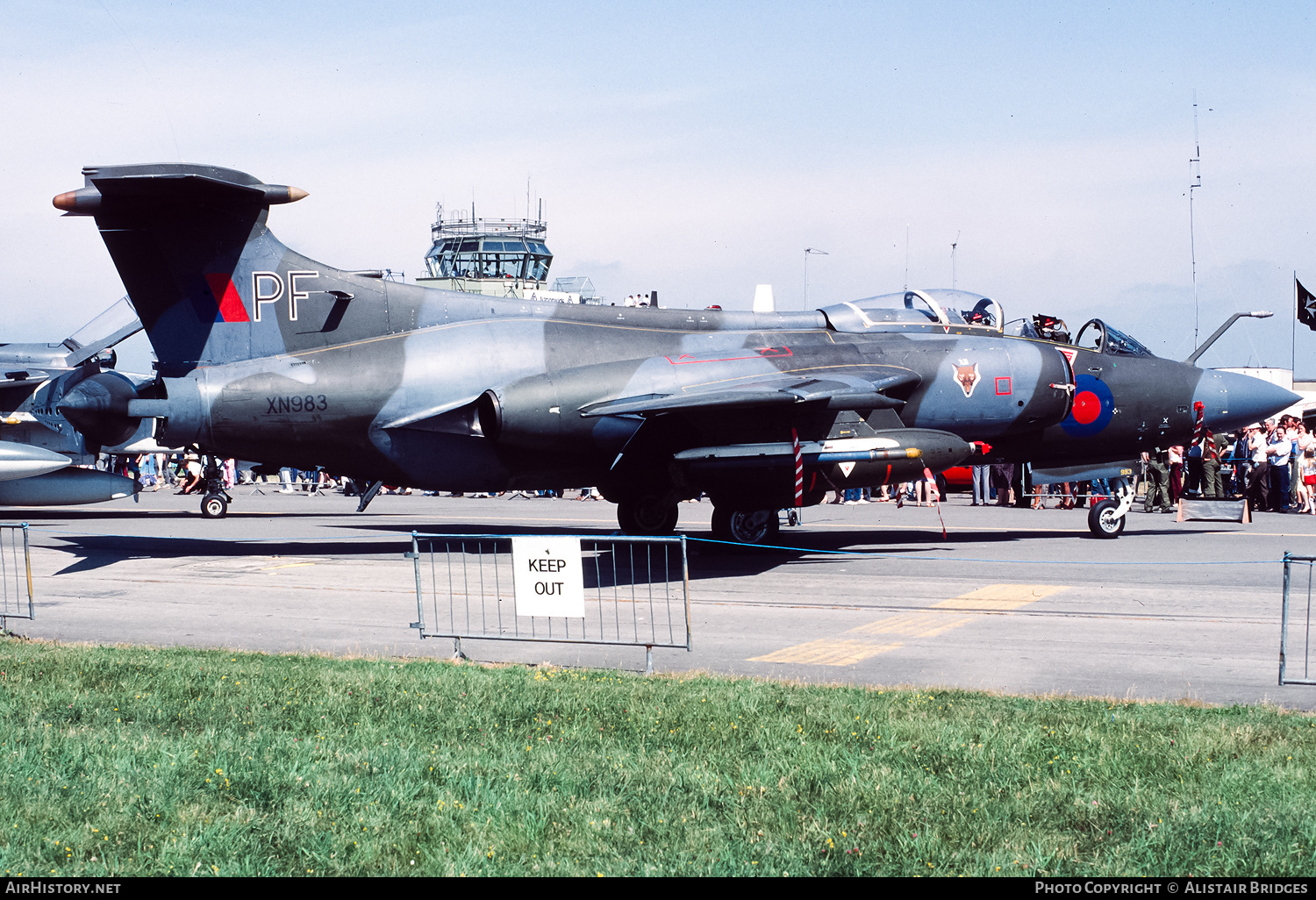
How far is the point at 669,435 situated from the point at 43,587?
869cm

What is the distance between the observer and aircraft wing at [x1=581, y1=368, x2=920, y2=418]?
1515cm

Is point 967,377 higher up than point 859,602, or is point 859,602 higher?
point 967,377

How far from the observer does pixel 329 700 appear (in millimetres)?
7656

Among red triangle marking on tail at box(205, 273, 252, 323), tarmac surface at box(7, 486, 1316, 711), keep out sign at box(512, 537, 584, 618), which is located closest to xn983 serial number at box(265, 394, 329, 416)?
red triangle marking on tail at box(205, 273, 252, 323)

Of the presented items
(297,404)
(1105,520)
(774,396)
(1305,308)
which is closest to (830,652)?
(774,396)

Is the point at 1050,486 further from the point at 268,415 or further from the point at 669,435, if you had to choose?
the point at 268,415

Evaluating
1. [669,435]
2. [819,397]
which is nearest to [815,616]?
[819,397]

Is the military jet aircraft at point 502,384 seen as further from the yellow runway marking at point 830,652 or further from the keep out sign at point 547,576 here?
the keep out sign at point 547,576

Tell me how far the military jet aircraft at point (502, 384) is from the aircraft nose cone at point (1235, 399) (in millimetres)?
3024

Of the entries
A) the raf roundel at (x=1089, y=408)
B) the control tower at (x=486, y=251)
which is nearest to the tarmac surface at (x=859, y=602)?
the raf roundel at (x=1089, y=408)

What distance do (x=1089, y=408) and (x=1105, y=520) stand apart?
7.48 feet

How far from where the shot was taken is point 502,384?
16359mm

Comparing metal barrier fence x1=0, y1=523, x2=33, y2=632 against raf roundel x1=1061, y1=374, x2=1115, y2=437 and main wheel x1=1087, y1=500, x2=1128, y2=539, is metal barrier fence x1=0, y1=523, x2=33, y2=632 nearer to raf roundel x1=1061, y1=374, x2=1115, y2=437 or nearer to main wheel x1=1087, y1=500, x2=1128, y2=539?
raf roundel x1=1061, y1=374, x2=1115, y2=437

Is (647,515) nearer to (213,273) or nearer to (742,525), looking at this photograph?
(742,525)
